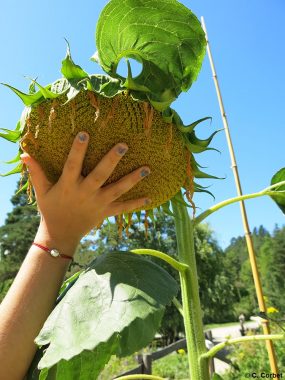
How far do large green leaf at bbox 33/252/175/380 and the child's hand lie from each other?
0.16 m

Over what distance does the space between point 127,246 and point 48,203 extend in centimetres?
1465

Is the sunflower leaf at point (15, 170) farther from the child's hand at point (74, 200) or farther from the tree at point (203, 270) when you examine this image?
the tree at point (203, 270)

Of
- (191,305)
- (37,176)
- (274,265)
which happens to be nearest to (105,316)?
(191,305)

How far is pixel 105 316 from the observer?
21.7 inches

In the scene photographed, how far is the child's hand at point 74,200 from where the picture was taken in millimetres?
793

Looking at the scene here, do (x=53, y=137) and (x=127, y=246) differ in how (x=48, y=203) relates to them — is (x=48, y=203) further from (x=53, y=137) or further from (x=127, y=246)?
(x=127, y=246)

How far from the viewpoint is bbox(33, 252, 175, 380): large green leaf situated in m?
0.53

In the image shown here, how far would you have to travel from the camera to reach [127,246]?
604 inches

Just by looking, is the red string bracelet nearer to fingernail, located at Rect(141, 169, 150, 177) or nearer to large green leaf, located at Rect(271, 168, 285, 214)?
fingernail, located at Rect(141, 169, 150, 177)

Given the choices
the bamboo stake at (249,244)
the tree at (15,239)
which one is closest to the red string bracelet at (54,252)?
the bamboo stake at (249,244)

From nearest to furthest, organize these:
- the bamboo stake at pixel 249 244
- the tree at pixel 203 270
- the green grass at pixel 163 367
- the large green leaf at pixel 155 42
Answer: the large green leaf at pixel 155 42 < the bamboo stake at pixel 249 244 < the green grass at pixel 163 367 < the tree at pixel 203 270

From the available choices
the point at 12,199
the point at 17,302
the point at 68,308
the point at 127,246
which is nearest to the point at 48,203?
the point at 17,302

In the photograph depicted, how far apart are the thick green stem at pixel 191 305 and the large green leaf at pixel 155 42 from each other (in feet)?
0.87

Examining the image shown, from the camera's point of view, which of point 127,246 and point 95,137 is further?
point 127,246
